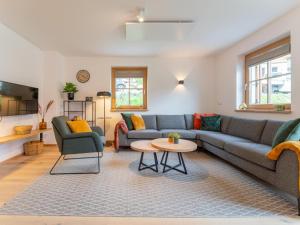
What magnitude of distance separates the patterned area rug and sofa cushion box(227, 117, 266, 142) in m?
0.71

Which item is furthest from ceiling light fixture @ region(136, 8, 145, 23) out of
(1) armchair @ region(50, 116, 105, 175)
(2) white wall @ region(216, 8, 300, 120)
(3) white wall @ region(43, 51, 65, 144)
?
(3) white wall @ region(43, 51, 65, 144)

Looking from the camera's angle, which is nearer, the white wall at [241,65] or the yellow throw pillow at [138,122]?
the white wall at [241,65]

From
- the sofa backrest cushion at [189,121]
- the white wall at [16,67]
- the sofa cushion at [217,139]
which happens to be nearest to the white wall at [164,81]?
the sofa backrest cushion at [189,121]

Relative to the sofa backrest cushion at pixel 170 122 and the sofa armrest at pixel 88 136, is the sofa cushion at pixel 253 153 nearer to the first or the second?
the sofa backrest cushion at pixel 170 122

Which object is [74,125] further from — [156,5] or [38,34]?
[156,5]

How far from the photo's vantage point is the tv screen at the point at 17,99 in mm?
3133

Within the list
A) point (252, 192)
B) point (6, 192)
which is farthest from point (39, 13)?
point (252, 192)

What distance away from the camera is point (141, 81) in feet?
17.8

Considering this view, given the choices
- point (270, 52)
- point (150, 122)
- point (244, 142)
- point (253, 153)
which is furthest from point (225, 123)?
point (253, 153)

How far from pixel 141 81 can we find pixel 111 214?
13.4 ft

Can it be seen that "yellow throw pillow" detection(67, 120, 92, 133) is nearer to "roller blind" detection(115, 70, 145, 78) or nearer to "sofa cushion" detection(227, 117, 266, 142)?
"roller blind" detection(115, 70, 145, 78)

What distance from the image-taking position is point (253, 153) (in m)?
2.44

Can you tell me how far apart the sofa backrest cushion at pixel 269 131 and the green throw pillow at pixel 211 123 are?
1411 mm

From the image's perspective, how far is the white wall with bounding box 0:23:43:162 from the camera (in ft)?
10.9
